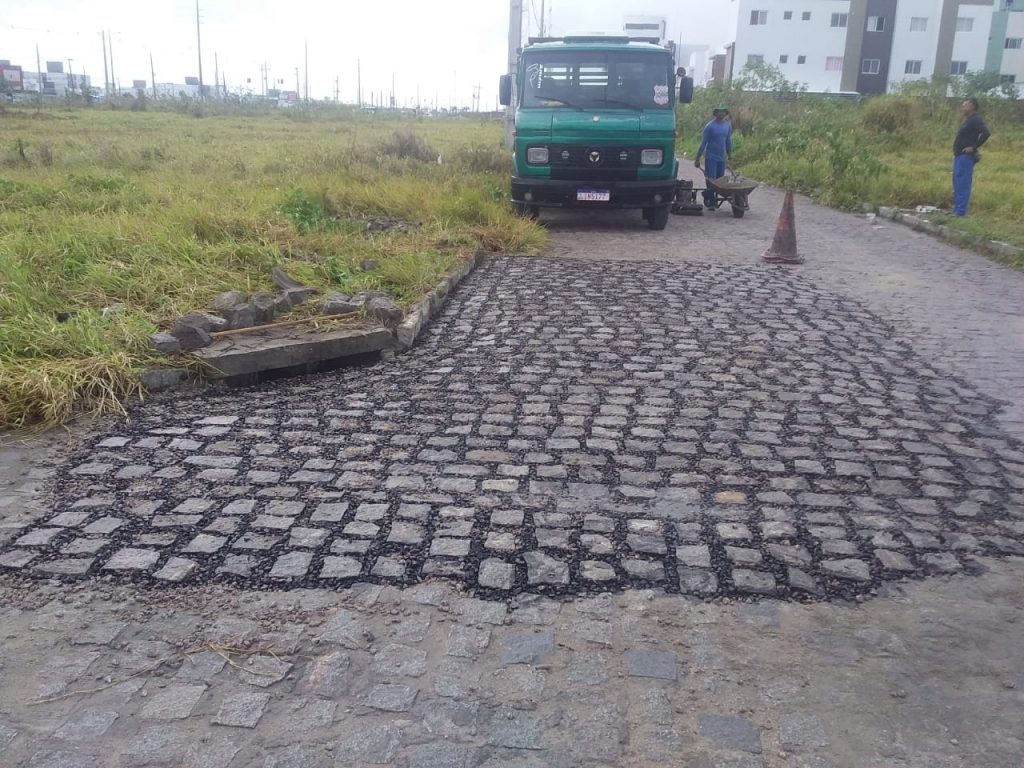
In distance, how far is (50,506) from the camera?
12.3 ft

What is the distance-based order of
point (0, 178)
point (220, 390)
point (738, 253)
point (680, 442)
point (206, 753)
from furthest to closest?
point (0, 178) → point (738, 253) → point (220, 390) → point (680, 442) → point (206, 753)

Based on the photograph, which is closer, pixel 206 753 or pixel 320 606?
pixel 206 753

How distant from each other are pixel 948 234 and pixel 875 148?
1213 centimetres

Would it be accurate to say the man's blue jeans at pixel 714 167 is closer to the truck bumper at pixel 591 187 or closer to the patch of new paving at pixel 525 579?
the truck bumper at pixel 591 187

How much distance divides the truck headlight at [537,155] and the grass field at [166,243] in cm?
75

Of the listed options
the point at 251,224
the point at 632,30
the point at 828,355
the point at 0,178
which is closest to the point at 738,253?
the point at 828,355

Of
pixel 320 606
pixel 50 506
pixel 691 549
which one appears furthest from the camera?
pixel 50 506

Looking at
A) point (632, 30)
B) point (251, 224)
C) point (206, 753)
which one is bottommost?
point (206, 753)

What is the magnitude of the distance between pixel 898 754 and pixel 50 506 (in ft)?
11.2

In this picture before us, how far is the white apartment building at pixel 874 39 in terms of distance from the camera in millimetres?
54062

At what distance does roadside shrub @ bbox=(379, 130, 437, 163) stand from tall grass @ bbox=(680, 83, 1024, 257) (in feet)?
26.3

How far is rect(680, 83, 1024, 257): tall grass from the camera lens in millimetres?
14586

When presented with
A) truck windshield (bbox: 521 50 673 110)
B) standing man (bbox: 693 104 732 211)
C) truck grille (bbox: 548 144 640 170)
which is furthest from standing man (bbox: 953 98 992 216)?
truck grille (bbox: 548 144 640 170)

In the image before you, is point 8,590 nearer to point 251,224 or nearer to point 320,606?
point 320,606
